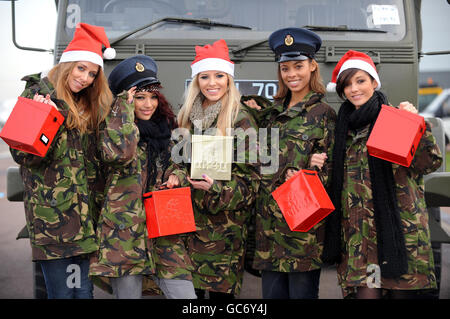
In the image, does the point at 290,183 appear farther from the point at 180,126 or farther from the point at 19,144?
the point at 19,144

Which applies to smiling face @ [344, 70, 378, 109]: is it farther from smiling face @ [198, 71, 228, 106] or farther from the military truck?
the military truck

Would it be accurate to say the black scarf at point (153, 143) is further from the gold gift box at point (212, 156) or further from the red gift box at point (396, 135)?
the red gift box at point (396, 135)

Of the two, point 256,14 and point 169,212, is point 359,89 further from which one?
point 256,14

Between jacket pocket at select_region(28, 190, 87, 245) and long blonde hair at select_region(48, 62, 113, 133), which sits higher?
long blonde hair at select_region(48, 62, 113, 133)

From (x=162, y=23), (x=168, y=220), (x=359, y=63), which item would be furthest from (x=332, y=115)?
(x=162, y=23)

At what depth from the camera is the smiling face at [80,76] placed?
9.66 ft

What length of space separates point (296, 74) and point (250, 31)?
0.97m

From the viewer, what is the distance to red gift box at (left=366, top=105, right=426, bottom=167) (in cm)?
268

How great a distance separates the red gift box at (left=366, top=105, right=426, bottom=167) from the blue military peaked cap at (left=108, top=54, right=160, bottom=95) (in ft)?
3.98

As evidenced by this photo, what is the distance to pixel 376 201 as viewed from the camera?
9.14 ft

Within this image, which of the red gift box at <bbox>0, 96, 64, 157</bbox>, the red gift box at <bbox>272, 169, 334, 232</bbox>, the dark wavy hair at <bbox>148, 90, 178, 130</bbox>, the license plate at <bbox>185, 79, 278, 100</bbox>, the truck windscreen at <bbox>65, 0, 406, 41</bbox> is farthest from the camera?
the truck windscreen at <bbox>65, 0, 406, 41</bbox>

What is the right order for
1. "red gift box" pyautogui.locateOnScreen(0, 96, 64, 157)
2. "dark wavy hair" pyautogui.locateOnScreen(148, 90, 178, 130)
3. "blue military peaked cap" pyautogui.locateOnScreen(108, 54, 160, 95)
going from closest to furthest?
"red gift box" pyautogui.locateOnScreen(0, 96, 64, 157)
"blue military peaked cap" pyautogui.locateOnScreen(108, 54, 160, 95)
"dark wavy hair" pyautogui.locateOnScreen(148, 90, 178, 130)

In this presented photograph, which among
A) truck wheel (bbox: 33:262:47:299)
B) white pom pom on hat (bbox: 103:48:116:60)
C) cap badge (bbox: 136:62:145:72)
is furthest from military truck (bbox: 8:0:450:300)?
truck wheel (bbox: 33:262:47:299)

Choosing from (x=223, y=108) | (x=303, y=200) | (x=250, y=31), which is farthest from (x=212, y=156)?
(x=250, y=31)
